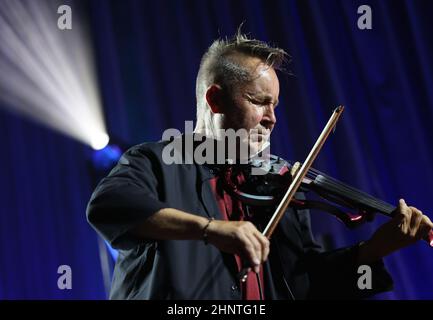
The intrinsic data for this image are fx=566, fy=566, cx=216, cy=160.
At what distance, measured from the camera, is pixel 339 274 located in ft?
5.00

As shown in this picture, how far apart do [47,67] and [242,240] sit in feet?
5.81

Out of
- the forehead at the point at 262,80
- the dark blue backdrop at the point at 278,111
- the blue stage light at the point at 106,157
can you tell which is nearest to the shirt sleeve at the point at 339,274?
the forehead at the point at 262,80

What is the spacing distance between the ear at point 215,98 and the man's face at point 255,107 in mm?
44

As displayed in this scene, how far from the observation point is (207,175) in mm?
1520

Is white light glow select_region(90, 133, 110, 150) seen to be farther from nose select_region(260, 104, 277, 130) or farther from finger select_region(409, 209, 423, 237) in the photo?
finger select_region(409, 209, 423, 237)

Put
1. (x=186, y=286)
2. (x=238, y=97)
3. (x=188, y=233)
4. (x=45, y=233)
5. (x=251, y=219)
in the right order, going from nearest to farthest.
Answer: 1. (x=188, y=233)
2. (x=186, y=286)
3. (x=251, y=219)
4. (x=238, y=97)
5. (x=45, y=233)

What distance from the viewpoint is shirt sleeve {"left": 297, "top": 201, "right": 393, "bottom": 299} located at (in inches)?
59.1

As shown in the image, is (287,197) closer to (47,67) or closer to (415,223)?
(415,223)

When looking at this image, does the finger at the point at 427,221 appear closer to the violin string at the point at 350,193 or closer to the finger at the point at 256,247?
the violin string at the point at 350,193

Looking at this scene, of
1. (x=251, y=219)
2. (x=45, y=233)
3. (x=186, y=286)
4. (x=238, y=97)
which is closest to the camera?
(x=186, y=286)

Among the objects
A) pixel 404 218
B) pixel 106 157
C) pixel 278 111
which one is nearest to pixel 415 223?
pixel 404 218

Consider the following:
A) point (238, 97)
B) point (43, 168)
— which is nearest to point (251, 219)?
point (238, 97)
